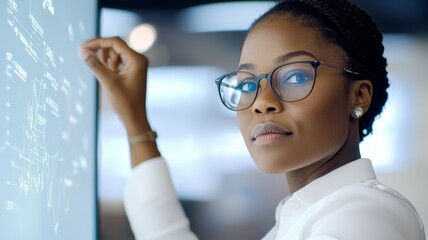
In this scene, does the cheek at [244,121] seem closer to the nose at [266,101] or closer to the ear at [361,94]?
the nose at [266,101]

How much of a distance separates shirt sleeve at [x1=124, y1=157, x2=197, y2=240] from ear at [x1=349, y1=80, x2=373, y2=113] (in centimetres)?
31

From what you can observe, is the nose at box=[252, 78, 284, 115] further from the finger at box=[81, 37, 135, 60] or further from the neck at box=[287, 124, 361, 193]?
the finger at box=[81, 37, 135, 60]

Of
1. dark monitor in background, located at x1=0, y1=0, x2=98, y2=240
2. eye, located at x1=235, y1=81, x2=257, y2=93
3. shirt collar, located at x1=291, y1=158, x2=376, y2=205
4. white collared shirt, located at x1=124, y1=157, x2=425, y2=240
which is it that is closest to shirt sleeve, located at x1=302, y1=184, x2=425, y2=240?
white collared shirt, located at x1=124, y1=157, x2=425, y2=240

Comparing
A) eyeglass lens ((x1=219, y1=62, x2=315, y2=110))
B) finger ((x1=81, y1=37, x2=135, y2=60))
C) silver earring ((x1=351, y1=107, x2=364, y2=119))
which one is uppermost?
finger ((x1=81, y1=37, x2=135, y2=60))

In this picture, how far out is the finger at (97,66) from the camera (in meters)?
1.06

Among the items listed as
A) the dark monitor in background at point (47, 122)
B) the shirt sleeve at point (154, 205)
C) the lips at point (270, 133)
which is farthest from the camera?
the shirt sleeve at point (154, 205)

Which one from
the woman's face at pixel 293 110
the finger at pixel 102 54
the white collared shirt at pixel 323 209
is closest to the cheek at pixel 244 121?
the woman's face at pixel 293 110

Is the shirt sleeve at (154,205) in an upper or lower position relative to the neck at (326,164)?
→ lower

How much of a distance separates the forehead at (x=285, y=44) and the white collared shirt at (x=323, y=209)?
0.55ft

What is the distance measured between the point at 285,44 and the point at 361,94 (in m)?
0.14

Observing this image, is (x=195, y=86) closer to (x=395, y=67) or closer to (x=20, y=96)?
(x=395, y=67)

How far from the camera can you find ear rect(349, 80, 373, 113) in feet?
3.44

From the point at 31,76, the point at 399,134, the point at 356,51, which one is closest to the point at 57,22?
the point at 31,76

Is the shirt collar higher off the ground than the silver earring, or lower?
lower
